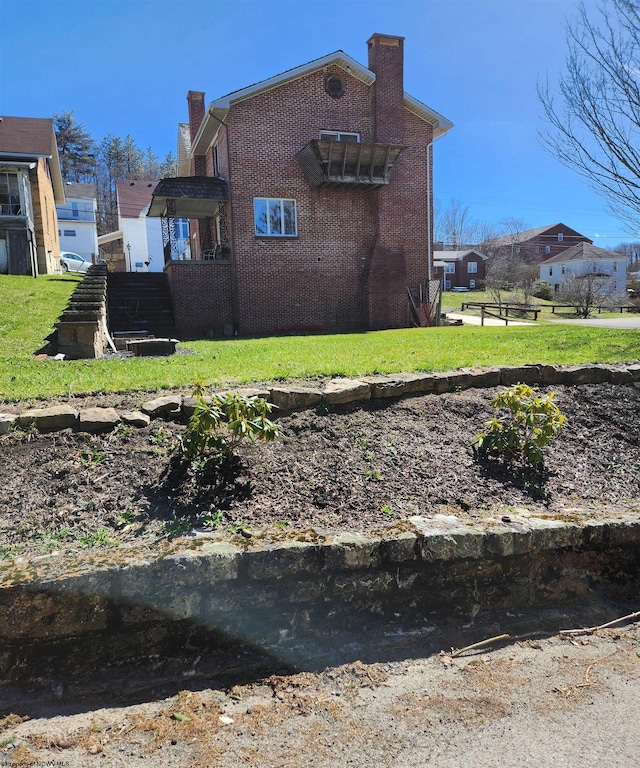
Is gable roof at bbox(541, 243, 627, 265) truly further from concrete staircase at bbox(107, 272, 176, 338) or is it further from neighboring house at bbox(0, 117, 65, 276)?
concrete staircase at bbox(107, 272, 176, 338)

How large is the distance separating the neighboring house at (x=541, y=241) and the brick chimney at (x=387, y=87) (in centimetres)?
5632

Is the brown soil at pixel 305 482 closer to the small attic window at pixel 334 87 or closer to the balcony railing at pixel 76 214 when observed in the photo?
the small attic window at pixel 334 87

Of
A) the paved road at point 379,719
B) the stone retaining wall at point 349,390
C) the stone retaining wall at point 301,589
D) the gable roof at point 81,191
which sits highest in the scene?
the gable roof at point 81,191

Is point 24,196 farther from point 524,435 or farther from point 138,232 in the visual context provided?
point 524,435

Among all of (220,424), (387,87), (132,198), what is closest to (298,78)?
(387,87)

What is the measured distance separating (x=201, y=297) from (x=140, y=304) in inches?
76.8

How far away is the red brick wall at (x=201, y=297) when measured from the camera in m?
16.4

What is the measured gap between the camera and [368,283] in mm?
17797

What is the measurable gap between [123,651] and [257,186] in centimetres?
1589

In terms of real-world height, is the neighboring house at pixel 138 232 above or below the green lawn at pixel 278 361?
above

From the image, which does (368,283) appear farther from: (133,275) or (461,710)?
(461,710)

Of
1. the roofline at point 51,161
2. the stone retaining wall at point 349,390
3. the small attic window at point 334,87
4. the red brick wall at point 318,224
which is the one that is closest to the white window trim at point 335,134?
the red brick wall at point 318,224

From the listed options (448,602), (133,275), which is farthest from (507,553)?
(133,275)

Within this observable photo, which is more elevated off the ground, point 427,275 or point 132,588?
point 427,275
